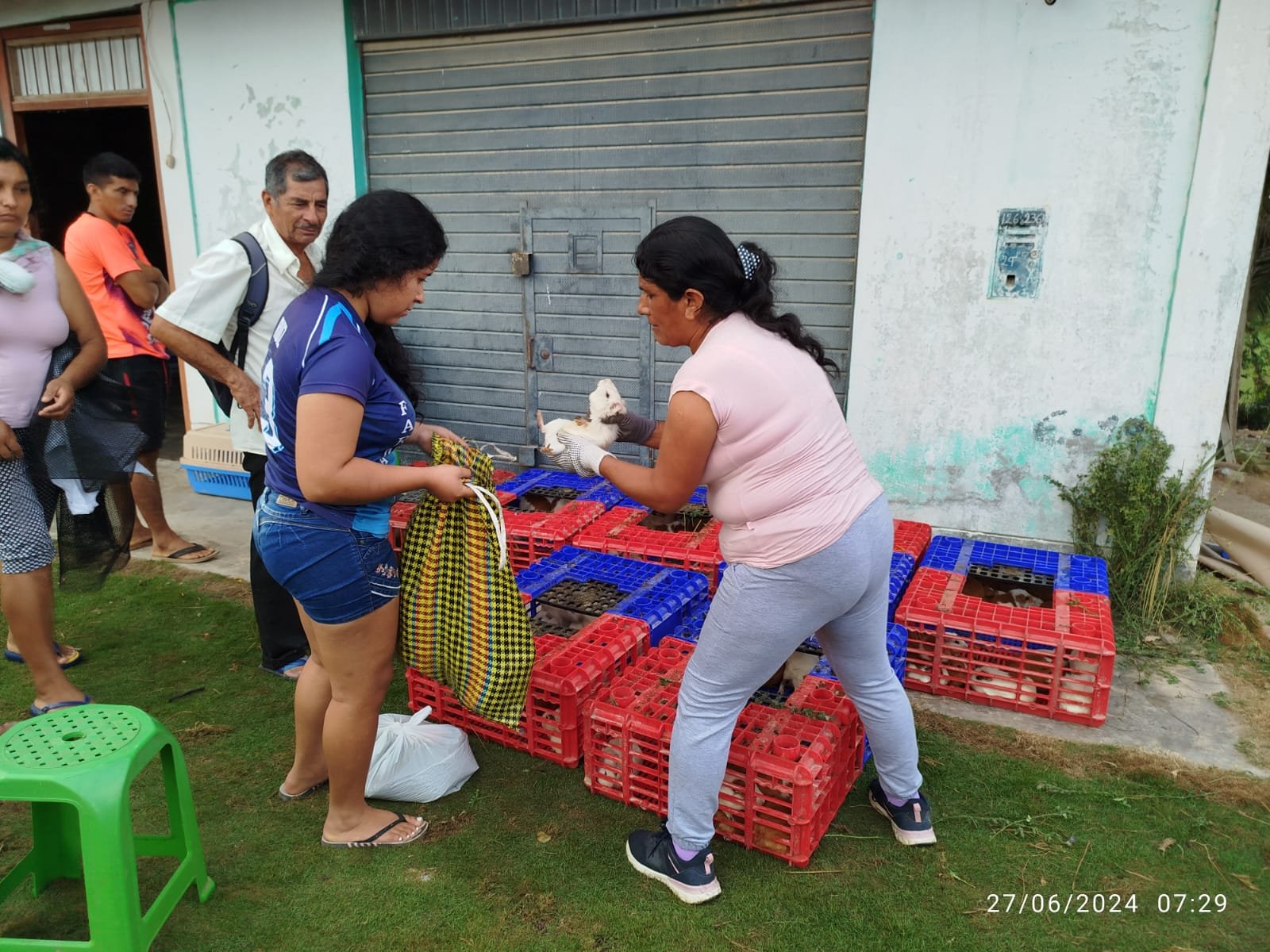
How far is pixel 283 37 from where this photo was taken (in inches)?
231

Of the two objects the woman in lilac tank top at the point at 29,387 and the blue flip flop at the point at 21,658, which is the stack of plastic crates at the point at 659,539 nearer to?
the woman in lilac tank top at the point at 29,387

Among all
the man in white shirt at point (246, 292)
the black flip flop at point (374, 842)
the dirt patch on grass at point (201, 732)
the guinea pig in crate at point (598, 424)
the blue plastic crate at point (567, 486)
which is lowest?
the dirt patch on grass at point (201, 732)

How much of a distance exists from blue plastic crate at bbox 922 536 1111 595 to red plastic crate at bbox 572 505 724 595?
0.96 metres

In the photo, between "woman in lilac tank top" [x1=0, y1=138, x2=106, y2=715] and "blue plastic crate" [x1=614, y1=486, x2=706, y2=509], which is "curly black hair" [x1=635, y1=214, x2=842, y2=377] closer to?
"blue plastic crate" [x1=614, y1=486, x2=706, y2=509]

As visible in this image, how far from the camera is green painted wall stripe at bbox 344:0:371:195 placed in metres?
5.66

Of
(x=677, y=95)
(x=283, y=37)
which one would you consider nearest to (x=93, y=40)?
(x=283, y=37)

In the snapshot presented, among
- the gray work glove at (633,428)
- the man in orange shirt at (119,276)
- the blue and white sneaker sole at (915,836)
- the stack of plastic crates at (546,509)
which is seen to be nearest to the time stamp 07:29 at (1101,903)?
the blue and white sneaker sole at (915,836)

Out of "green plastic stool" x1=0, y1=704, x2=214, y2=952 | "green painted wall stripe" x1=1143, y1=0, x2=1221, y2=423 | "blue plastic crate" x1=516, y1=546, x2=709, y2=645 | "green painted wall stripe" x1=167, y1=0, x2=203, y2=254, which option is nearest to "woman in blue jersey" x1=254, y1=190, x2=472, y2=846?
"green plastic stool" x1=0, y1=704, x2=214, y2=952

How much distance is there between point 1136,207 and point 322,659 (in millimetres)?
4105

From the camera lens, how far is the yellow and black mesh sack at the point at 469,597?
2395mm

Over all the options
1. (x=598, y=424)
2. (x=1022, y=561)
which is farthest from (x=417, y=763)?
(x=1022, y=561)

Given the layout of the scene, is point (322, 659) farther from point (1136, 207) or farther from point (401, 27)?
point (401, 27)

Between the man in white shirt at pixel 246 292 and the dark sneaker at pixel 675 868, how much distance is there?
1922 millimetres

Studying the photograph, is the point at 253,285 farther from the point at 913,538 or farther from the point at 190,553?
the point at 913,538
